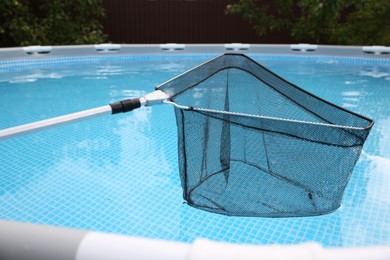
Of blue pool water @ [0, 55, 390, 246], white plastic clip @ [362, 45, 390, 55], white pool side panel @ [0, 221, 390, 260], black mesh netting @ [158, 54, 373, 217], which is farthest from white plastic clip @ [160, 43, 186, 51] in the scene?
white pool side panel @ [0, 221, 390, 260]

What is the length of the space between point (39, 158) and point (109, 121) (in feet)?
4.09

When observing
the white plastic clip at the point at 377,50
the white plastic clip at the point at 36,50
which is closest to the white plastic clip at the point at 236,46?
the white plastic clip at the point at 377,50

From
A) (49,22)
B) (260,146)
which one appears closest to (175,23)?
(49,22)

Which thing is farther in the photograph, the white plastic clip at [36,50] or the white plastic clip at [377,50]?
the white plastic clip at [377,50]

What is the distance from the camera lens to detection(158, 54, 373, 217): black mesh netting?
173 cm

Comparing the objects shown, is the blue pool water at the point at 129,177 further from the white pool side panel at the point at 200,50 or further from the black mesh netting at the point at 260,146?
the white pool side panel at the point at 200,50

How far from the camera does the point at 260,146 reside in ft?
6.61

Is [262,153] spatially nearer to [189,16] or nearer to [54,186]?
[54,186]

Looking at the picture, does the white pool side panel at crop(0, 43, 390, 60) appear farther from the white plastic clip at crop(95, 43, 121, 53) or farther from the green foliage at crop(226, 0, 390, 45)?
the green foliage at crop(226, 0, 390, 45)

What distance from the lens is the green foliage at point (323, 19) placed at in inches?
340

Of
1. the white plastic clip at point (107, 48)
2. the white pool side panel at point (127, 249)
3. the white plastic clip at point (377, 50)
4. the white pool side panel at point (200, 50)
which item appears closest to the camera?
the white pool side panel at point (127, 249)

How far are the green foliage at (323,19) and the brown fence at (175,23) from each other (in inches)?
18.4

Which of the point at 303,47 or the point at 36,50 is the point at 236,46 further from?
the point at 36,50

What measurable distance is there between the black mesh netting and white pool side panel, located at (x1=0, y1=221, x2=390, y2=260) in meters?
1.07
